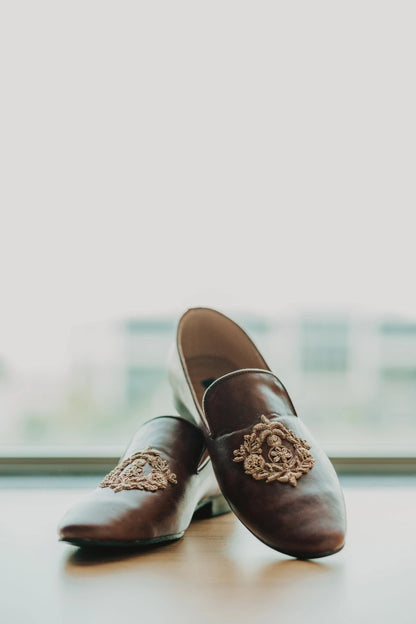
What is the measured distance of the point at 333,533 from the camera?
0.62 m

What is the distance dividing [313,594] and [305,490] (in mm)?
105

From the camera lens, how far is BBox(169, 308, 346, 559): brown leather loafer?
63cm

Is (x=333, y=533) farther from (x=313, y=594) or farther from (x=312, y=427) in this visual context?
(x=312, y=427)

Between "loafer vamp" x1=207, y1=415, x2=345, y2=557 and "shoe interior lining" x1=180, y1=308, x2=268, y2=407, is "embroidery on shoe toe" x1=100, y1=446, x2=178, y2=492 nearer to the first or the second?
"loafer vamp" x1=207, y1=415, x2=345, y2=557

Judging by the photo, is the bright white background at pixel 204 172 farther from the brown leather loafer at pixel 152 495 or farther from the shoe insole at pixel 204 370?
the brown leather loafer at pixel 152 495

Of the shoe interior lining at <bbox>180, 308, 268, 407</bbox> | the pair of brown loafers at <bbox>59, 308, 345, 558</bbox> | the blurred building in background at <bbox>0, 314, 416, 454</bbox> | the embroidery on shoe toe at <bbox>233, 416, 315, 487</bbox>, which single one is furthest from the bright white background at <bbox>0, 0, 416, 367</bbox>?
the embroidery on shoe toe at <bbox>233, 416, 315, 487</bbox>

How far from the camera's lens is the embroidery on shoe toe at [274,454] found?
677mm

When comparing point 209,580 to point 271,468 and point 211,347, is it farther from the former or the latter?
point 211,347

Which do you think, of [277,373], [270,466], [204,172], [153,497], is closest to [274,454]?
[270,466]

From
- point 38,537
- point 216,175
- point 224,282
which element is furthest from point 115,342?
point 38,537

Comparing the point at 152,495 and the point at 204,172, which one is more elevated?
the point at 204,172

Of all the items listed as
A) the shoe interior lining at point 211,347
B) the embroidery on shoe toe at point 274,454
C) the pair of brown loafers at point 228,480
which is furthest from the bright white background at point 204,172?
the embroidery on shoe toe at point 274,454

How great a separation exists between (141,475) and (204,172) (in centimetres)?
65

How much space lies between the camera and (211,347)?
37.4 inches
